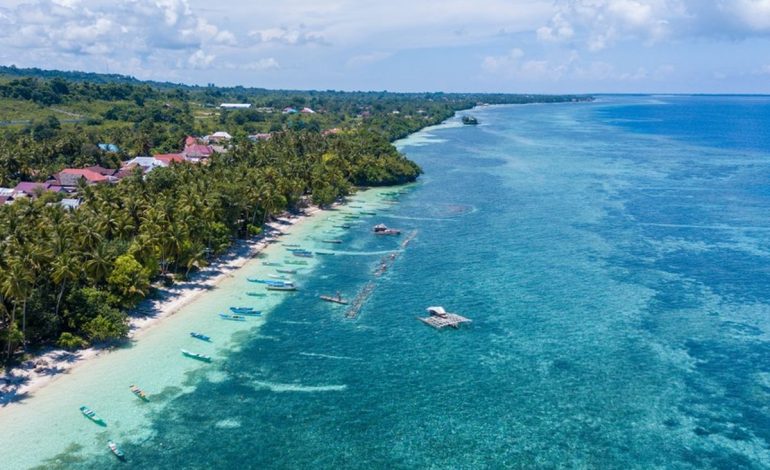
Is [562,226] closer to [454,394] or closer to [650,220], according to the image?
[650,220]

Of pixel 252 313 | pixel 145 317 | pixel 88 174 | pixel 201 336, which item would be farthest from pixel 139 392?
pixel 88 174

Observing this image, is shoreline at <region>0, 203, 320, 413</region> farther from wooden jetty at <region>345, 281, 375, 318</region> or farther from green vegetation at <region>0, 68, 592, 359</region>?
wooden jetty at <region>345, 281, 375, 318</region>

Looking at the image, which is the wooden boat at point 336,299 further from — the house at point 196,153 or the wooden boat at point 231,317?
the house at point 196,153

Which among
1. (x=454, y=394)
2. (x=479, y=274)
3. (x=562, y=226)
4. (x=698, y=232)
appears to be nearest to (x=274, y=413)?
(x=454, y=394)

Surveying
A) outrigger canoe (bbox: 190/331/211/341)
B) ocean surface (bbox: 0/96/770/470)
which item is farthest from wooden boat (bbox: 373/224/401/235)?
outrigger canoe (bbox: 190/331/211/341)

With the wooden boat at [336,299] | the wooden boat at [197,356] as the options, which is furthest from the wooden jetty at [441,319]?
the wooden boat at [197,356]

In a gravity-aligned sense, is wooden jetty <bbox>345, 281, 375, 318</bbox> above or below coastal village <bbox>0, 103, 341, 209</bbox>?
below

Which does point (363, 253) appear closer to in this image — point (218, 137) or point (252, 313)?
point (252, 313)
